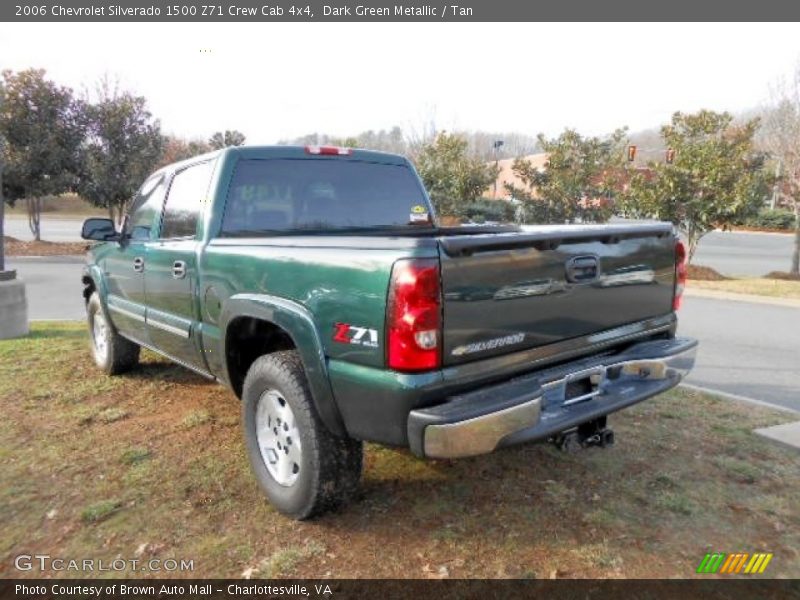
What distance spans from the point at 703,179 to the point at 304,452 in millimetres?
15145

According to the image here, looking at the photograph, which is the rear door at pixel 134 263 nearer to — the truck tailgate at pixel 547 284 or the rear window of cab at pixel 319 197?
the rear window of cab at pixel 319 197

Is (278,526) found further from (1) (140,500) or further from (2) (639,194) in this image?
(2) (639,194)

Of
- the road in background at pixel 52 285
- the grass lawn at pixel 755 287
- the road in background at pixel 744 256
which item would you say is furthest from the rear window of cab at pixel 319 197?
the road in background at pixel 744 256

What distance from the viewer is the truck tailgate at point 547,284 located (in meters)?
2.52

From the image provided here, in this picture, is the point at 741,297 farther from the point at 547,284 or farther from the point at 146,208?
the point at 146,208

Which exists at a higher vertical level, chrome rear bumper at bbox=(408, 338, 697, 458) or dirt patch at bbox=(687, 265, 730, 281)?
chrome rear bumper at bbox=(408, 338, 697, 458)

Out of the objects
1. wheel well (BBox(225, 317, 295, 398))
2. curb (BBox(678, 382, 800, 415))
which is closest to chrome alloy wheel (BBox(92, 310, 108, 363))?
wheel well (BBox(225, 317, 295, 398))

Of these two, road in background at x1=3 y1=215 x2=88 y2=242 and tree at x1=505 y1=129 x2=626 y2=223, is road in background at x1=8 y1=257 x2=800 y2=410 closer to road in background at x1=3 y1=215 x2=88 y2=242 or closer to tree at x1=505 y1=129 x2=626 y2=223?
tree at x1=505 y1=129 x2=626 y2=223

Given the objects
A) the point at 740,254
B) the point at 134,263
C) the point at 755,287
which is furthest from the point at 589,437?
the point at 740,254

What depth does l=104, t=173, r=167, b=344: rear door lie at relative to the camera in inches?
179

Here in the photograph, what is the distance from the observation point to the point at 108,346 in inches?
216

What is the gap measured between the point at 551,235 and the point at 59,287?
12.4 m

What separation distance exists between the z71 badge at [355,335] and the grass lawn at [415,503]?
1.06 meters

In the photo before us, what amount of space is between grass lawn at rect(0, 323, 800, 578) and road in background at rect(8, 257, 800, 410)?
1.41 metres
